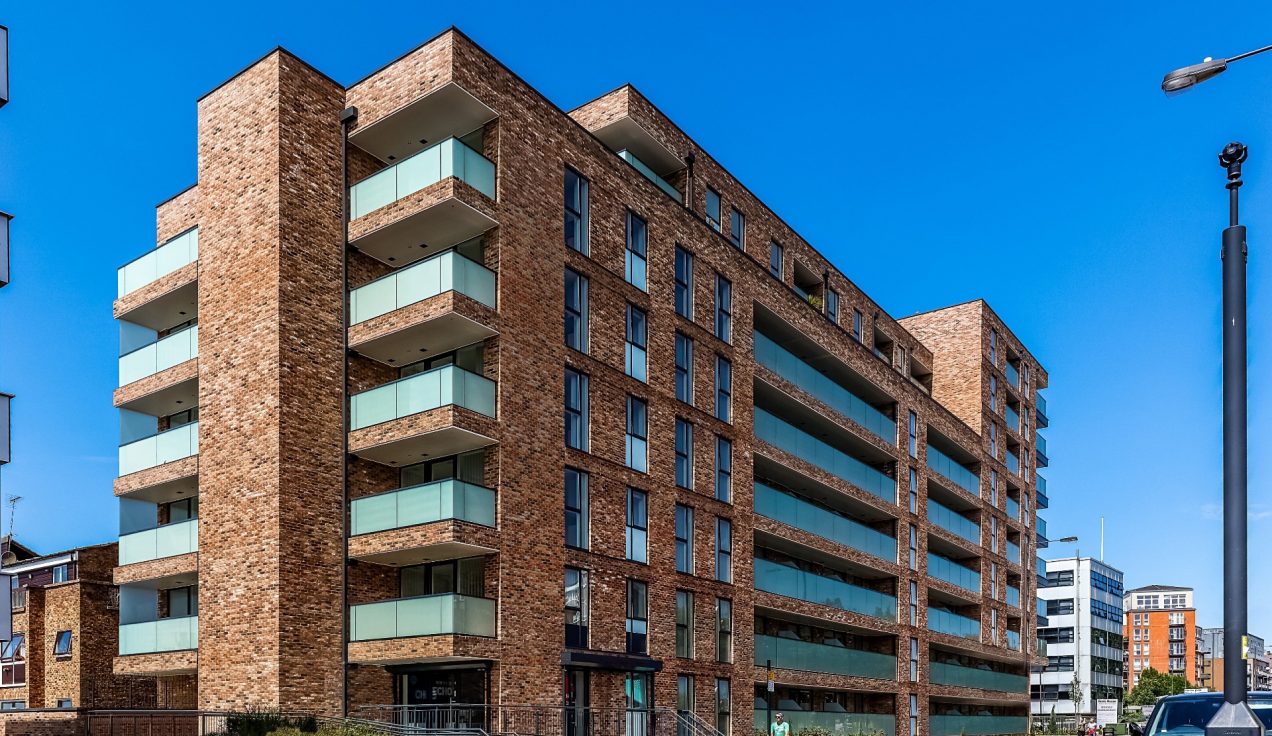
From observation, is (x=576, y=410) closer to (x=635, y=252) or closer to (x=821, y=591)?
(x=635, y=252)

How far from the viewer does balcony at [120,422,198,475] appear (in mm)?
29891

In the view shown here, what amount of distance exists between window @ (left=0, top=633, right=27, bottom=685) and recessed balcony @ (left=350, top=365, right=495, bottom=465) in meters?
19.5

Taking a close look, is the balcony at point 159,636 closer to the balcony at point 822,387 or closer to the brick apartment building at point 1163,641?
the balcony at point 822,387

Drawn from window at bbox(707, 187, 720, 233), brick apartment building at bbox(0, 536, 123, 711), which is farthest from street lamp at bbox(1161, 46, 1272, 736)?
brick apartment building at bbox(0, 536, 123, 711)

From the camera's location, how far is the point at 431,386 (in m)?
27.3

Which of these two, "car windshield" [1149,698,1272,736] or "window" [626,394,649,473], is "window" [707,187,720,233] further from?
"car windshield" [1149,698,1272,736]

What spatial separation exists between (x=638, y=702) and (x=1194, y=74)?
24.3 metres

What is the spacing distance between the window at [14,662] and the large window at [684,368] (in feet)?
77.1

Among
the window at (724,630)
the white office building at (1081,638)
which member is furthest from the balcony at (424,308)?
the white office building at (1081,638)

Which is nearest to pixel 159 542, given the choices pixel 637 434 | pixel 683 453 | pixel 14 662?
pixel 637 434

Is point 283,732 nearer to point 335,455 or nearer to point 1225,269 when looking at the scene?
point 335,455

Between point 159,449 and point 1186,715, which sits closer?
point 1186,715

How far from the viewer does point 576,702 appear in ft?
98.4

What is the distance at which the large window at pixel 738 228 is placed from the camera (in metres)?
41.4
